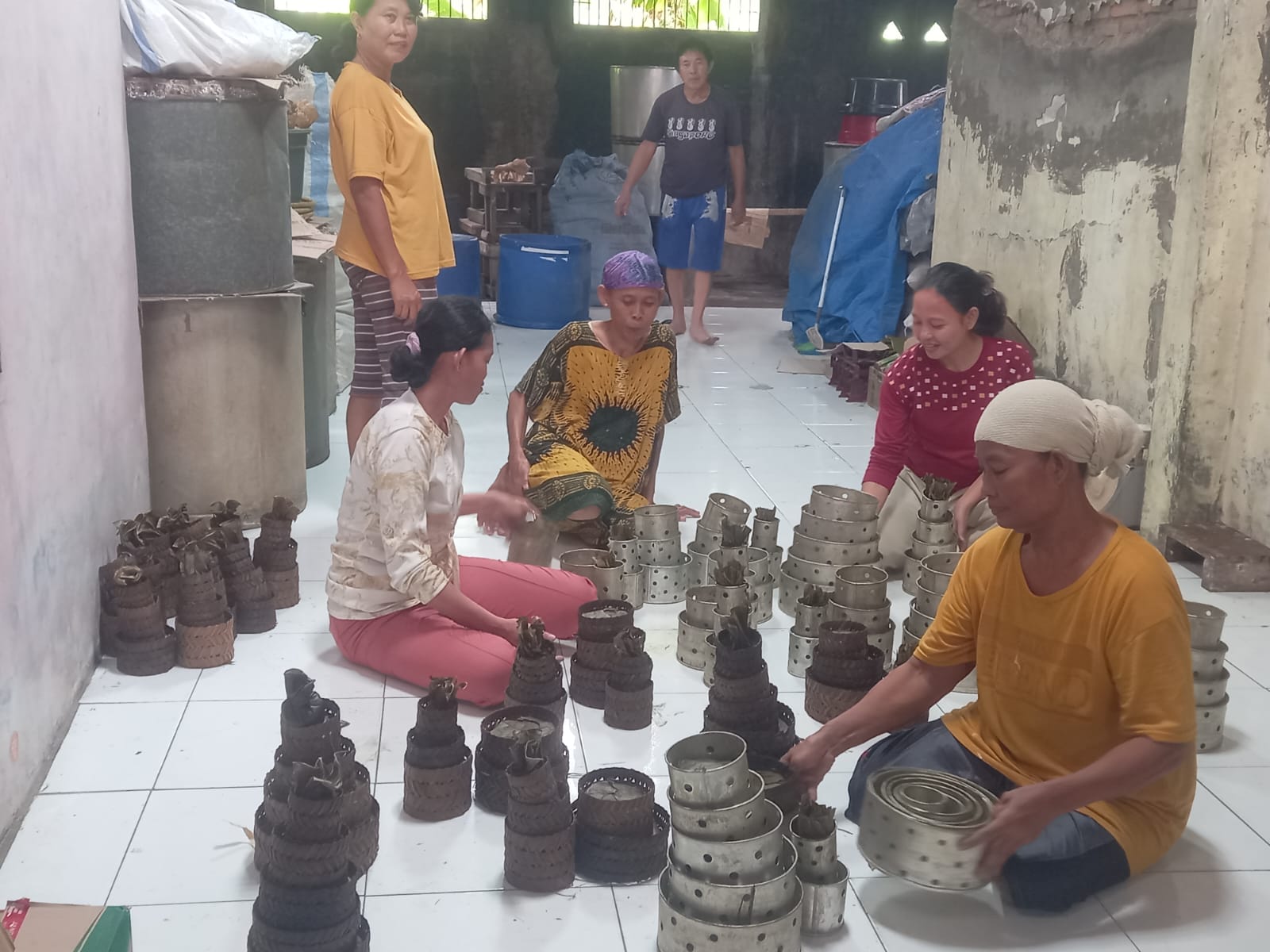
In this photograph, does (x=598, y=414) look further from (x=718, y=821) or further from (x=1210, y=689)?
(x=718, y=821)

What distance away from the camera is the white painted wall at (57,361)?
2.62m

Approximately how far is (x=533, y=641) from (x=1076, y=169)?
343 cm

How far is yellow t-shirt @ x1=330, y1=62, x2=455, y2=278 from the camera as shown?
4.06 m

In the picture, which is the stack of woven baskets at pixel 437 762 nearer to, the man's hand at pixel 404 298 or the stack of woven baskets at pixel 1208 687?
the stack of woven baskets at pixel 1208 687

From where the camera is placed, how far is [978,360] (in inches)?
156

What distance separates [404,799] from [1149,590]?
1.54 metres

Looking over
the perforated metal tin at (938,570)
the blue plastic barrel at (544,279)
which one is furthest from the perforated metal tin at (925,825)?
the blue plastic barrel at (544,279)

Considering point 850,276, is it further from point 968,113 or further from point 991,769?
point 991,769

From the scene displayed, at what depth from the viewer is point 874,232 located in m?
7.28

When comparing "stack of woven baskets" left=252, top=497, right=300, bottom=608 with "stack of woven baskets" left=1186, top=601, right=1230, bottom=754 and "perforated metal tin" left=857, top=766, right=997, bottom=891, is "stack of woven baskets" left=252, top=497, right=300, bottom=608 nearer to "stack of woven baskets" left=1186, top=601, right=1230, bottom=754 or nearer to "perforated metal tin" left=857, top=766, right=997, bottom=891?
"perforated metal tin" left=857, top=766, right=997, bottom=891

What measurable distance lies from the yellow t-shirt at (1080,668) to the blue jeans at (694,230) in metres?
5.84

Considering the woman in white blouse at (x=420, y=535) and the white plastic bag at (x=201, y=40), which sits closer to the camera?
the woman in white blouse at (x=420, y=535)

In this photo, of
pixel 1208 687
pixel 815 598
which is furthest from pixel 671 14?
pixel 1208 687

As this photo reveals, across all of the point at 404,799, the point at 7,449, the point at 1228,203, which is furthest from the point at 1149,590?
the point at 1228,203
